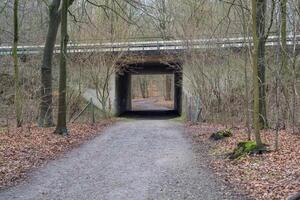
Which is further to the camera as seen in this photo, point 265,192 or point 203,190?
point 203,190

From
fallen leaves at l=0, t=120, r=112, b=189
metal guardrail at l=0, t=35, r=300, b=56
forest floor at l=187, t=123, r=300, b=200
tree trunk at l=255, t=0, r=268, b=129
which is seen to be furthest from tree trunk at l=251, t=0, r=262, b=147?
metal guardrail at l=0, t=35, r=300, b=56

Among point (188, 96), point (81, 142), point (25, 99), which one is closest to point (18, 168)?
point (81, 142)

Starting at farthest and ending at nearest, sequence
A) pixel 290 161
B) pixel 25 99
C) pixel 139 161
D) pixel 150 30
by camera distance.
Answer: pixel 150 30, pixel 25 99, pixel 139 161, pixel 290 161

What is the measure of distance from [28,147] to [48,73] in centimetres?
613

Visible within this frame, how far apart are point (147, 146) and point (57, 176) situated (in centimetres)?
543

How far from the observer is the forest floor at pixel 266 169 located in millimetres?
7570

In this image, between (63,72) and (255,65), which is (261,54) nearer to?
(255,65)

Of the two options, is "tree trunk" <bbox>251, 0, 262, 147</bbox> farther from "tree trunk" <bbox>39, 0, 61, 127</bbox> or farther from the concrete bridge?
"tree trunk" <bbox>39, 0, 61, 127</bbox>

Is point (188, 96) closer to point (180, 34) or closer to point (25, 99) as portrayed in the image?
point (180, 34)

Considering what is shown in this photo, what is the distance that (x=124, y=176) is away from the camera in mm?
9453

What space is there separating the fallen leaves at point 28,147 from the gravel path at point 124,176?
35 centimetres

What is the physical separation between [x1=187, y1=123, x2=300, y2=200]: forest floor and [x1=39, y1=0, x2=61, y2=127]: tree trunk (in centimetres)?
769

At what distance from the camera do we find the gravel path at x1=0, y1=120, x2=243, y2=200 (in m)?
7.80

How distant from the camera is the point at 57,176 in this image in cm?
951
